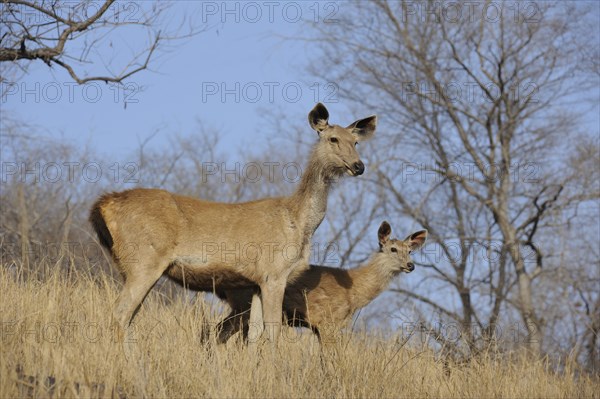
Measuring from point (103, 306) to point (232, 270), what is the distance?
1622mm

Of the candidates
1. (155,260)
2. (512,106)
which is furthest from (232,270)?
(512,106)

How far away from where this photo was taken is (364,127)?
42.3ft

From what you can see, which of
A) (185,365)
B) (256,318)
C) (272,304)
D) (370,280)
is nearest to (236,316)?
(256,318)

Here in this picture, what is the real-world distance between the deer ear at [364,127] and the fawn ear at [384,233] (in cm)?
221

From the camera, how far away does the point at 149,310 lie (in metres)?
12.2

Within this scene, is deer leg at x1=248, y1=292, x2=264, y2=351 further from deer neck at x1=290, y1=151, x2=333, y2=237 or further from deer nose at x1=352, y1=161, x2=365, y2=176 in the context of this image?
deer nose at x1=352, y1=161, x2=365, y2=176

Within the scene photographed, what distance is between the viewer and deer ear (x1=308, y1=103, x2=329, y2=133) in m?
12.1

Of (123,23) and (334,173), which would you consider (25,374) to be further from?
(123,23)

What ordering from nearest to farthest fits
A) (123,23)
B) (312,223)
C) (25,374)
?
(25,374)
(312,223)
(123,23)

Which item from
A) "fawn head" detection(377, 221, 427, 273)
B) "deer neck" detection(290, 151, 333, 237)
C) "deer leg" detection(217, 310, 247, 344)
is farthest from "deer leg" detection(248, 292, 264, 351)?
"fawn head" detection(377, 221, 427, 273)

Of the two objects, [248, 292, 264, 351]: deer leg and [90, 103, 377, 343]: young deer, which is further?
[248, 292, 264, 351]: deer leg

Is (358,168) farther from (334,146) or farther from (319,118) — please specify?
(319,118)

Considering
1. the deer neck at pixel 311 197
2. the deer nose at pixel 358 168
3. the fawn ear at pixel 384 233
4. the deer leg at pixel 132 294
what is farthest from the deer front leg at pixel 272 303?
the fawn ear at pixel 384 233

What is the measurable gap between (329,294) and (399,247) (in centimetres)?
212
